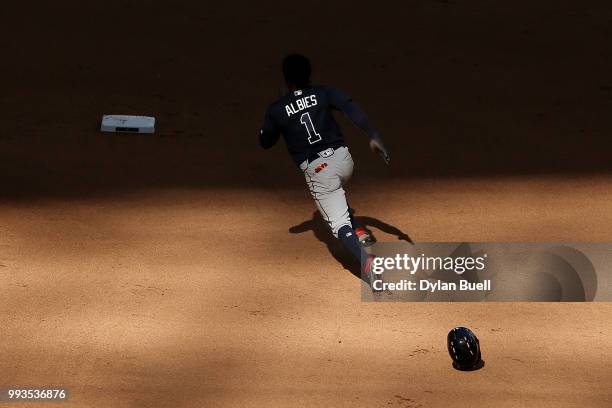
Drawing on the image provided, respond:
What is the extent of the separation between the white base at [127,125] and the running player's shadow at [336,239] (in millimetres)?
2953

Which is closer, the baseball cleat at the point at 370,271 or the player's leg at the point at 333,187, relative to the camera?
the baseball cleat at the point at 370,271

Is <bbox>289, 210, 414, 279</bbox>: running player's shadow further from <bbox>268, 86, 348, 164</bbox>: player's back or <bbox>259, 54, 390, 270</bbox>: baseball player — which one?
<bbox>268, 86, 348, 164</bbox>: player's back

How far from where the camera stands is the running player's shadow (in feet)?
33.0

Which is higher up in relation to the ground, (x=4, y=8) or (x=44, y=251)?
(x=4, y=8)

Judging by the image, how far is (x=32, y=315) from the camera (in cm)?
877

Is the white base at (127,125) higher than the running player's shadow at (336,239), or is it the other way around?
the white base at (127,125)

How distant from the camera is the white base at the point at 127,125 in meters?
13.4

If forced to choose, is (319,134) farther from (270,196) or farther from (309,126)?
(270,196)

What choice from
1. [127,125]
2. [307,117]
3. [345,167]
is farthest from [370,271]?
[127,125]

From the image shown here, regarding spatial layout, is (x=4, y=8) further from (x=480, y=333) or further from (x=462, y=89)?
(x=480, y=333)

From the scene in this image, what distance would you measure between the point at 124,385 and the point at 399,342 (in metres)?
2.06

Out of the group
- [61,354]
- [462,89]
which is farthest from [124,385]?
[462,89]

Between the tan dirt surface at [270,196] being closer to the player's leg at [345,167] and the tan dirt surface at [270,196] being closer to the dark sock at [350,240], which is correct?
the dark sock at [350,240]

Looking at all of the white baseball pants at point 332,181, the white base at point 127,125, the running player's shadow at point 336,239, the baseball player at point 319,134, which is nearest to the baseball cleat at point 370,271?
the baseball player at point 319,134
